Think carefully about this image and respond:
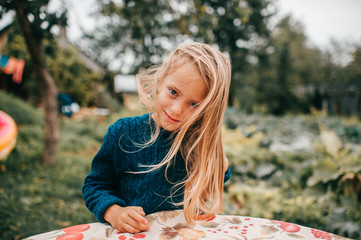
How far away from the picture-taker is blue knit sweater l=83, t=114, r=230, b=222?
107 centimetres

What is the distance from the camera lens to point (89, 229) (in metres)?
0.88

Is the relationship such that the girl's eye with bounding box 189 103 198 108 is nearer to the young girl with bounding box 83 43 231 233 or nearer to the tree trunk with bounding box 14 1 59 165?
the young girl with bounding box 83 43 231 233

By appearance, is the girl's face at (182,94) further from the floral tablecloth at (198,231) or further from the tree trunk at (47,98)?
the tree trunk at (47,98)

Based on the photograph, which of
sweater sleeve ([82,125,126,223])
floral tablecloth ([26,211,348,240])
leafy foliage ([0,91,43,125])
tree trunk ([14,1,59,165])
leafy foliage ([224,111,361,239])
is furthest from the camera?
leafy foliage ([0,91,43,125])

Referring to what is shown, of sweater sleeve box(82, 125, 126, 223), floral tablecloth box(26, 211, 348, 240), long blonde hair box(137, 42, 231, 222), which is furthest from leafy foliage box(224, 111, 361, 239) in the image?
sweater sleeve box(82, 125, 126, 223)

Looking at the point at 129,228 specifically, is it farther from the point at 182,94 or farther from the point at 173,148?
the point at 182,94

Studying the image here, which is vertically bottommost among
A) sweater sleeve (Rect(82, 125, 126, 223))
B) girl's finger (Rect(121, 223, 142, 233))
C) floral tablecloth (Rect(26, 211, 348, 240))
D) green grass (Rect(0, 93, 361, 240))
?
green grass (Rect(0, 93, 361, 240))

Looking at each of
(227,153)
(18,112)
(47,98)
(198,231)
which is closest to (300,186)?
(227,153)

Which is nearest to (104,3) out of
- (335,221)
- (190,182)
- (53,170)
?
(53,170)

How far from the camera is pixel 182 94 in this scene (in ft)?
3.34

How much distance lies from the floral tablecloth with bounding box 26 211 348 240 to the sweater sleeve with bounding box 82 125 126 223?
82 millimetres

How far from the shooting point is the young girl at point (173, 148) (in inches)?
40.2

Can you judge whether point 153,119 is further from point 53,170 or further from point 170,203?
point 53,170

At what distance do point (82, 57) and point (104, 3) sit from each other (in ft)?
36.4
